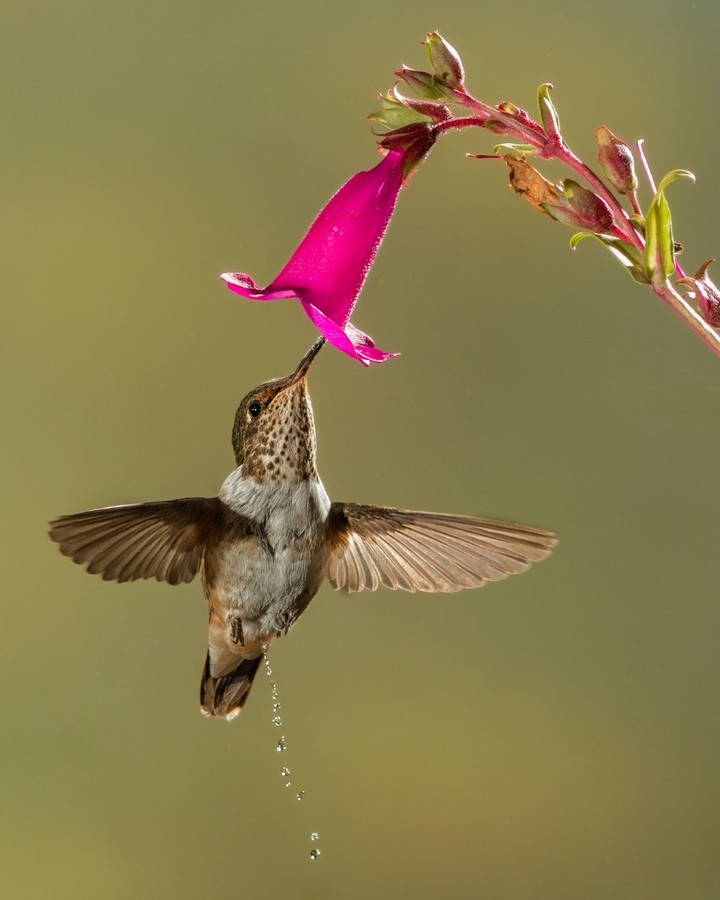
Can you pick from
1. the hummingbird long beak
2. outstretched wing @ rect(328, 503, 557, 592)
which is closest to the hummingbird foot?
outstretched wing @ rect(328, 503, 557, 592)

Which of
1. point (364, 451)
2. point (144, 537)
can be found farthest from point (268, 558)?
point (364, 451)

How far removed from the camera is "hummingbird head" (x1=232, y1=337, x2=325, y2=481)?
0.98m

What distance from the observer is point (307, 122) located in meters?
2.01

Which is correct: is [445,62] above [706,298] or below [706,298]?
above

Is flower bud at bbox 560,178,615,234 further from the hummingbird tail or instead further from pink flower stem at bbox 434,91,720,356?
the hummingbird tail

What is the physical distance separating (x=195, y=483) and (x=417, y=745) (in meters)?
0.68

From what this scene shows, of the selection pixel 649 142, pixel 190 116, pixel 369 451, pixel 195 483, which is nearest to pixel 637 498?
pixel 369 451

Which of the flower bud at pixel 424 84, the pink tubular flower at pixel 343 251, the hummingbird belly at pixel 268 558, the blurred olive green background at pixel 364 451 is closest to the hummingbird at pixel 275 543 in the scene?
the hummingbird belly at pixel 268 558

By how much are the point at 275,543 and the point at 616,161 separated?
1.70 feet

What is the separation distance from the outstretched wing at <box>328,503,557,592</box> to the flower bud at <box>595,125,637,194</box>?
0.30m

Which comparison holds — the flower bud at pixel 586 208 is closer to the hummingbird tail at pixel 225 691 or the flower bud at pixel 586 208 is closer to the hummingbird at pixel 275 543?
the hummingbird at pixel 275 543

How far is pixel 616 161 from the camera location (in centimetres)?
68

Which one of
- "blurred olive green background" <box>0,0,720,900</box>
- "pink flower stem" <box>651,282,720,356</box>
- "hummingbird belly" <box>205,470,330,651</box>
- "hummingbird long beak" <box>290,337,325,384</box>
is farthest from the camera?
"blurred olive green background" <box>0,0,720,900</box>

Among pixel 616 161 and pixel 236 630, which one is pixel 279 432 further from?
pixel 616 161
